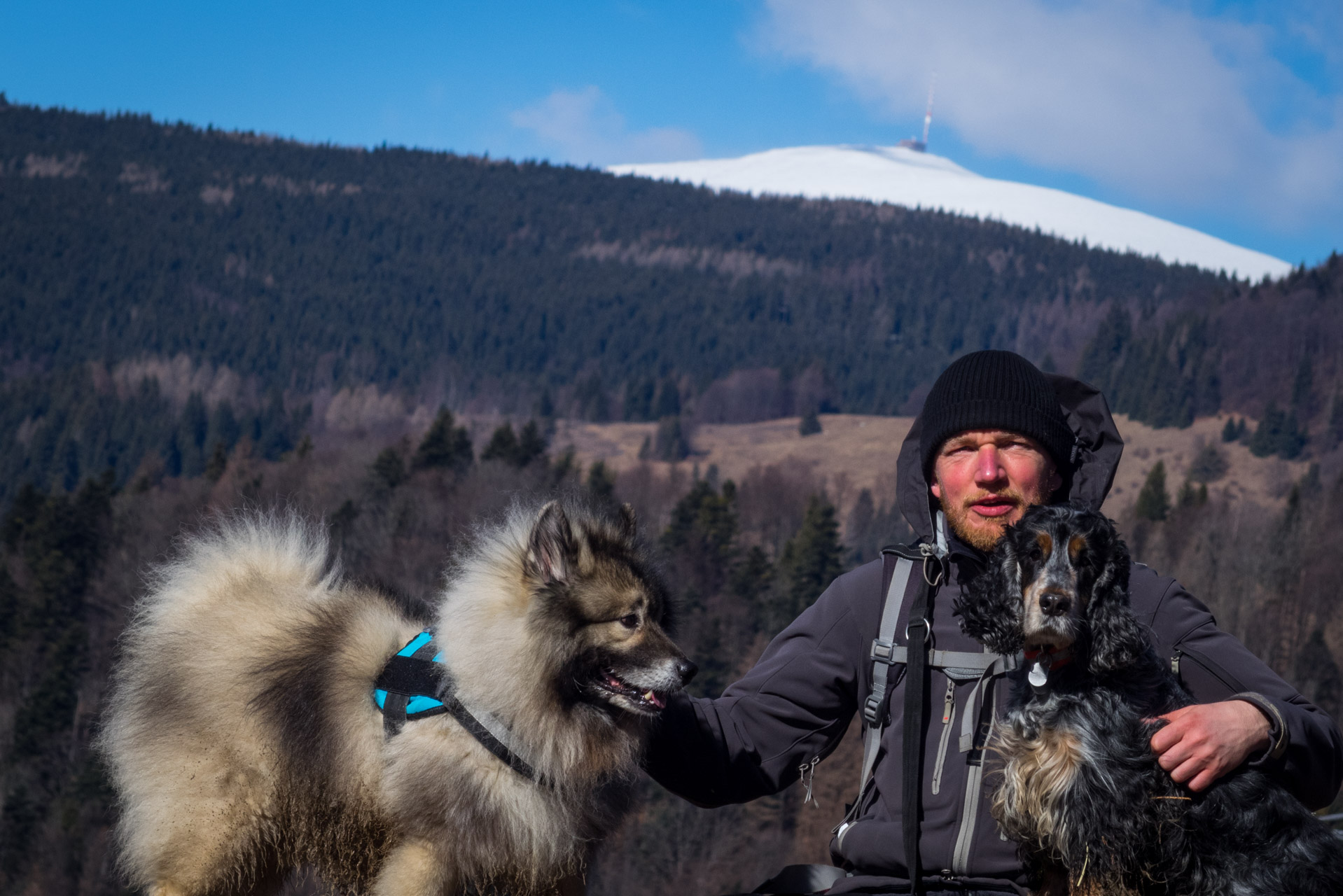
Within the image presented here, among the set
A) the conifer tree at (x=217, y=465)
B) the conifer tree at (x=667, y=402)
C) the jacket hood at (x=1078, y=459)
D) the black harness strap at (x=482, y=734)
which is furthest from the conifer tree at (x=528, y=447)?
the black harness strap at (x=482, y=734)

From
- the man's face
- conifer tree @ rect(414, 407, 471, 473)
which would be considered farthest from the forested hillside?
the man's face

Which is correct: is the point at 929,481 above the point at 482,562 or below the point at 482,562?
above

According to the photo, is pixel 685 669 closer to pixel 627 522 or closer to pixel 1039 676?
pixel 627 522

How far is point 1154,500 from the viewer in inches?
3669

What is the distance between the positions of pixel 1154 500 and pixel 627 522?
95080 mm

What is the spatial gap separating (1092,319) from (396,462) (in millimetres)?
131610

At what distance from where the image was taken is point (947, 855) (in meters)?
4.42

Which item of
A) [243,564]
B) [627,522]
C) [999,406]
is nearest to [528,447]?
[243,564]

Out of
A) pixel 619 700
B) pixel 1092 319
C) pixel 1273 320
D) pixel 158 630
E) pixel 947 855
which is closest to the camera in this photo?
pixel 947 855

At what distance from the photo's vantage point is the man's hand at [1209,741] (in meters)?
3.99

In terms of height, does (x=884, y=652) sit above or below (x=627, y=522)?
below

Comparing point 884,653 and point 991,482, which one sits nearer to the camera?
point 884,653

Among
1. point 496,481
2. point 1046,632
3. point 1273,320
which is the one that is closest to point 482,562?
point 1046,632

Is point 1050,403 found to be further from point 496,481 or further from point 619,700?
→ point 496,481
